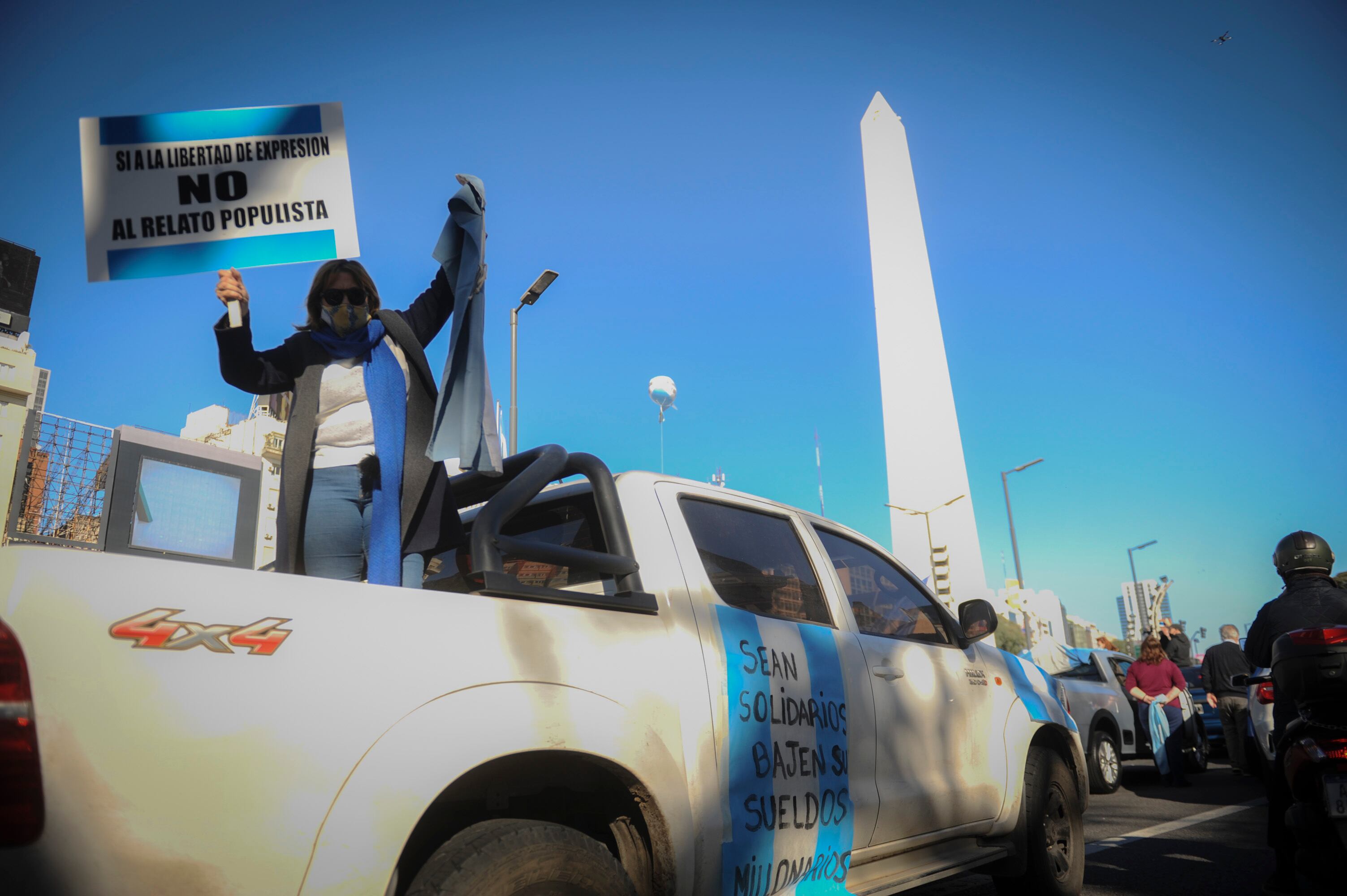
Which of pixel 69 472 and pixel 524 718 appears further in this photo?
pixel 69 472

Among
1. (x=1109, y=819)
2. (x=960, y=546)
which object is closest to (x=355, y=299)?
(x=1109, y=819)

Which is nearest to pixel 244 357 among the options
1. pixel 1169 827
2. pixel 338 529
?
pixel 338 529

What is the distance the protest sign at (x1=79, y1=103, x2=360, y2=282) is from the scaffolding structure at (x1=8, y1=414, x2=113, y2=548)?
465 centimetres

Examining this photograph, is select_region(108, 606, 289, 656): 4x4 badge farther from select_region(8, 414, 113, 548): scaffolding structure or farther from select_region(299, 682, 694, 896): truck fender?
select_region(8, 414, 113, 548): scaffolding structure

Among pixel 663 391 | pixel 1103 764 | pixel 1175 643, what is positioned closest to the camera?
pixel 1103 764

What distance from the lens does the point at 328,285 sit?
2854 millimetres

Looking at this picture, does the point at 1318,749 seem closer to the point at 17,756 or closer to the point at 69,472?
the point at 17,756

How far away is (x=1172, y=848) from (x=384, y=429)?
5823mm

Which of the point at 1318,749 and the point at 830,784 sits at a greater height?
the point at 830,784

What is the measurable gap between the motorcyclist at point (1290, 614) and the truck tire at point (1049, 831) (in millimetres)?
865

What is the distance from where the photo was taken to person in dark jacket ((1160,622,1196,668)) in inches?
488

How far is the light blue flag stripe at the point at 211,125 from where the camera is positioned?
2.91m

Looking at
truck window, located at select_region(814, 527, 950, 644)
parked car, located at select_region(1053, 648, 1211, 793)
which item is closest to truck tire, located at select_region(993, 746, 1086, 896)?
truck window, located at select_region(814, 527, 950, 644)

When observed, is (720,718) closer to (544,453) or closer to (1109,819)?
(544,453)
